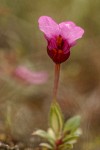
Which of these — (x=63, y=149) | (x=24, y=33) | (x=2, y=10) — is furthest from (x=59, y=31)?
(x=24, y=33)

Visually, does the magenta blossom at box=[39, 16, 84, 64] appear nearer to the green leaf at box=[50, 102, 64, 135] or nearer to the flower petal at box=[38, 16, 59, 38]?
Result: the flower petal at box=[38, 16, 59, 38]

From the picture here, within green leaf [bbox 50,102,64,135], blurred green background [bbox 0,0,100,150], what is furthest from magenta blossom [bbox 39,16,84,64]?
blurred green background [bbox 0,0,100,150]

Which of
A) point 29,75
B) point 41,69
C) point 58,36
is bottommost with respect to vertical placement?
point 58,36

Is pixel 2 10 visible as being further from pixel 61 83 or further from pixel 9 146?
pixel 9 146

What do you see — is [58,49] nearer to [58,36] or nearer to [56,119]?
[58,36]

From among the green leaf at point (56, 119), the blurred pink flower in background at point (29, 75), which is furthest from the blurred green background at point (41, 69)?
the green leaf at point (56, 119)

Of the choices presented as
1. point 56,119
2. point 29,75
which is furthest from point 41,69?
point 56,119
